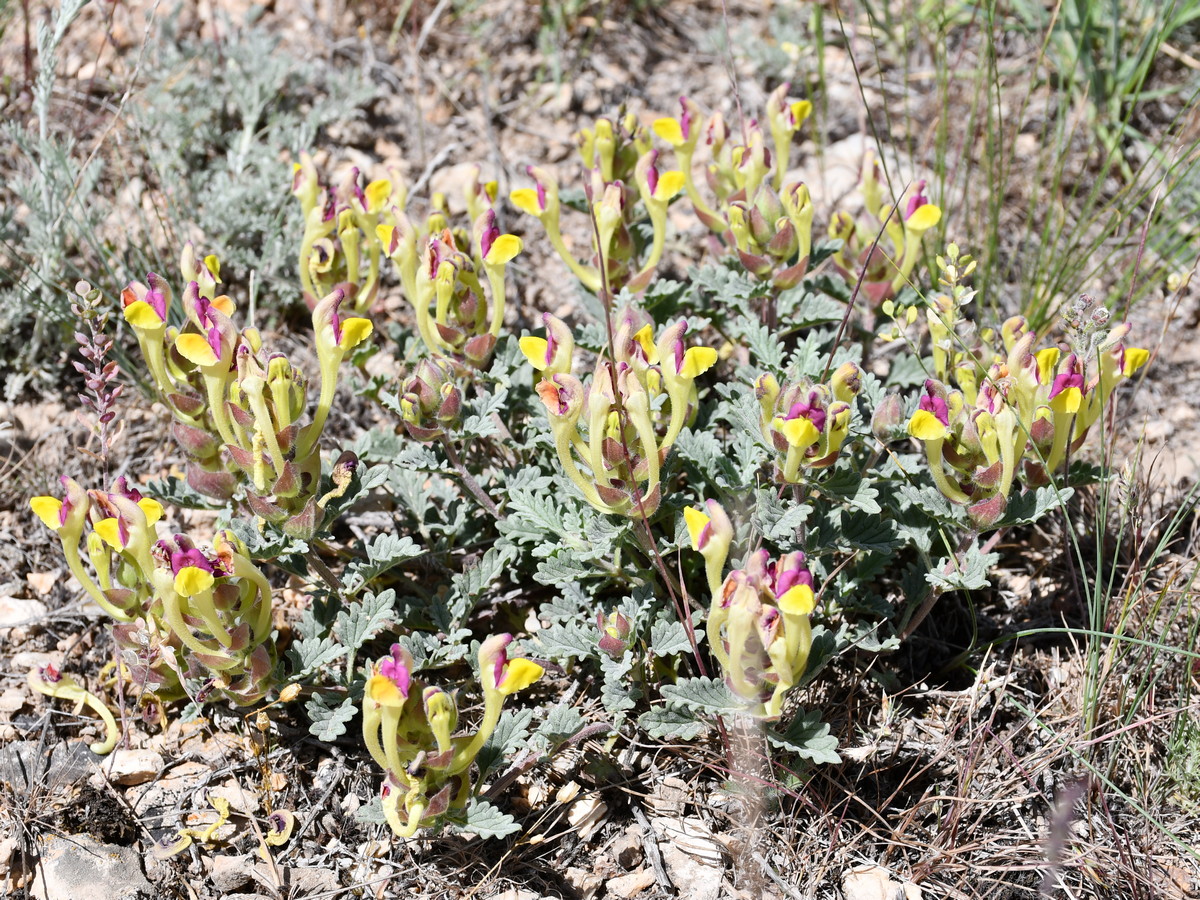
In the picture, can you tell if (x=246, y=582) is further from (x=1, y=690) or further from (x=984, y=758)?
(x=984, y=758)

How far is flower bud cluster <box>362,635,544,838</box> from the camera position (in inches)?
81.7

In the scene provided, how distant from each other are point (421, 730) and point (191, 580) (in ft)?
1.86


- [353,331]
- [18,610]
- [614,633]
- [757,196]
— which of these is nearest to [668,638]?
[614,633]

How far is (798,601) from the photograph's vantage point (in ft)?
6.43

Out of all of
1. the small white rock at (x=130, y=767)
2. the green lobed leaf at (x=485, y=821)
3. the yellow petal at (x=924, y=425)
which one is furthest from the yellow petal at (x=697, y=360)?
the small white rock at (x=130, y=767)

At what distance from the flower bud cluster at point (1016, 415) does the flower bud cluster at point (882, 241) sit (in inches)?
22.5

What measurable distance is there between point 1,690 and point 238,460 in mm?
1184

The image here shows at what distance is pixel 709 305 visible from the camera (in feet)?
11.2

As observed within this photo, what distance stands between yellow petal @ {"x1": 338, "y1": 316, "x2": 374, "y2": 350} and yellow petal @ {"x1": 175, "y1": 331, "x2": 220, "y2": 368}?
0.30 m

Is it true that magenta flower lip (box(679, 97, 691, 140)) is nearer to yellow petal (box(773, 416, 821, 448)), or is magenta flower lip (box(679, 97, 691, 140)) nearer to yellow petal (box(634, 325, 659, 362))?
yellow petal (box(634, 325, 659, 362))

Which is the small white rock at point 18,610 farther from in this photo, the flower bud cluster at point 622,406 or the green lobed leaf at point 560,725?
the flower bud cluster at point 622,406

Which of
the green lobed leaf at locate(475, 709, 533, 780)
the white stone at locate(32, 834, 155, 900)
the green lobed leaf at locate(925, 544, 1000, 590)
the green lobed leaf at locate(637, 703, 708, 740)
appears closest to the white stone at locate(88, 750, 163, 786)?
the white stone at locate(32, 834, 155, 900)

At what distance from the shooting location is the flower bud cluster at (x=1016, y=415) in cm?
232

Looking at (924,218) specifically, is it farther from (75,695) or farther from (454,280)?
(75,695)
